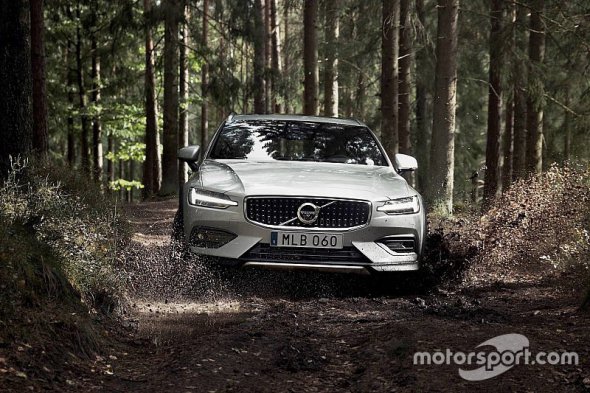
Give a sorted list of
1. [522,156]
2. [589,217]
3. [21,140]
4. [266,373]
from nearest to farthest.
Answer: [266,373] < [589,217] < [21,140] < [522,156]

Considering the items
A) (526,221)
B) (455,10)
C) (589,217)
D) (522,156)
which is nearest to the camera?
(589,217)

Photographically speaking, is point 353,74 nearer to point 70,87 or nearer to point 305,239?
point 70,87

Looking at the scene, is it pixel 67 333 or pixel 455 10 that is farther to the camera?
pixel 455 10

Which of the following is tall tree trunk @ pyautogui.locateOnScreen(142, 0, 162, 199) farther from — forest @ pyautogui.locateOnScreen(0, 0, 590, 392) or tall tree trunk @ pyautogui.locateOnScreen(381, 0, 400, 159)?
tall tree trunk @ pyautogui.locateOnScreen(381, 0, 400, 159)

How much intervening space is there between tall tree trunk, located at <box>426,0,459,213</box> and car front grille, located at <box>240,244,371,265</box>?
24.7ft

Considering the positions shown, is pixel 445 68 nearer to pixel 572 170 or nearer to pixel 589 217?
pixel 572 170

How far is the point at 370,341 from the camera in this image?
474 centimetres

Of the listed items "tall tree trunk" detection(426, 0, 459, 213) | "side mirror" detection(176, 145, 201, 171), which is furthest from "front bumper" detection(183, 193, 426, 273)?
"tall tree trunk" detection(426, 0, 459, 213)

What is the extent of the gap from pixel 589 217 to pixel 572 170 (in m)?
2.07

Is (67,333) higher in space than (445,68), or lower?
lower

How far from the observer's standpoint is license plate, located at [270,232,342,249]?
6207 millimetres

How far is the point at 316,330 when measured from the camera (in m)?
5.16

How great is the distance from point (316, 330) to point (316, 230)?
4.18ft

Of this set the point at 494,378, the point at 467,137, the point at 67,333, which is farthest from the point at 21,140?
the point at 467,137
